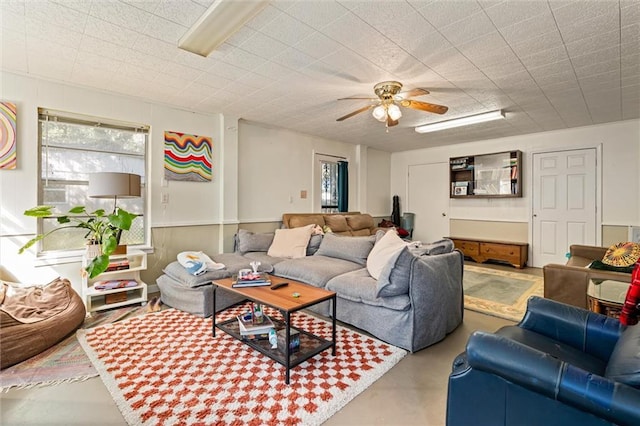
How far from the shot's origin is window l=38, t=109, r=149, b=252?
3.23 metres

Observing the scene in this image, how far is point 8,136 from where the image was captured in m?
2.89

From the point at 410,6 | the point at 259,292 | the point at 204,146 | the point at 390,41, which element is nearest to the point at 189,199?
the point at 204,146

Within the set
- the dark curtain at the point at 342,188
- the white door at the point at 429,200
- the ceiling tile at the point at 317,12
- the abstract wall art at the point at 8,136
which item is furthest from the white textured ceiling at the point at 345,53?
the white door at the point at 429,200

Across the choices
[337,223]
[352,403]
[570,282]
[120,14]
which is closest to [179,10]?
[120,14]

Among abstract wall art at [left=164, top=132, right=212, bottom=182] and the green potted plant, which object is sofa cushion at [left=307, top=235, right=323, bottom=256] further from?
the green potted plant

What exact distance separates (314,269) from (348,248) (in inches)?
24.2

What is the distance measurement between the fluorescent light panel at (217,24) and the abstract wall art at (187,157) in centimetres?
181

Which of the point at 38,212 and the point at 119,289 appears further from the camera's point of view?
the point at 119,289

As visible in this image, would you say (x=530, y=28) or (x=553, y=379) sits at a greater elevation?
(x=530, y=28)

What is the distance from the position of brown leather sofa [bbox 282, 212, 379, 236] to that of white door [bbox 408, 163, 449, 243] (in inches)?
59.9

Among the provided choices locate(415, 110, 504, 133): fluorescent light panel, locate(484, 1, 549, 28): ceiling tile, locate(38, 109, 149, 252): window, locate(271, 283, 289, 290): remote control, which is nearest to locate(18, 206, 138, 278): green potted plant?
locate(38, 109, 149, 252): window

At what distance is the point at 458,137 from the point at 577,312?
4.62m

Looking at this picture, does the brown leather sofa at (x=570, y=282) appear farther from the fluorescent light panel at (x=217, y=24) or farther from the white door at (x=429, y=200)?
the white door at (x=429, y=200)

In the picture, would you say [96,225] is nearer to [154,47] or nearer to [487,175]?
[154,47]
